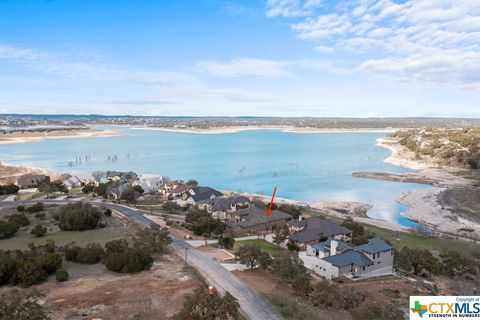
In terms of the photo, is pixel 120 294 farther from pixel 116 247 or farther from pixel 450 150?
pixel 450 150

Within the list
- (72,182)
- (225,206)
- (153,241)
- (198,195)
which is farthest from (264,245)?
(72,182)

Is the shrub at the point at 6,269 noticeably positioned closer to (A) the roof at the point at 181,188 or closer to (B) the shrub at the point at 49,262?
(B) the shrub at the point at 49,262

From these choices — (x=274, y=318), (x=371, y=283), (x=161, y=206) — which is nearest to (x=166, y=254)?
(x=274, y=318)

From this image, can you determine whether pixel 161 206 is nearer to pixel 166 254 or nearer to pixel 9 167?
pixel 166 254

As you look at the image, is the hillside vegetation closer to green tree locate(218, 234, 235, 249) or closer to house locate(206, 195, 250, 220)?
house locate(206, 195, 250, 220)

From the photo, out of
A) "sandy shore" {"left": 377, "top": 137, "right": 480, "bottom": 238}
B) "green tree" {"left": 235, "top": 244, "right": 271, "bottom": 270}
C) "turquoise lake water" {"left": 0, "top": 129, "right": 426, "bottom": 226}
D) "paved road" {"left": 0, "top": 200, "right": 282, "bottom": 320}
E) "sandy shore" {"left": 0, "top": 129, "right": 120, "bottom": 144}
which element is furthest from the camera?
"sandy shore" {"left": 0, "top": 129, "right": 120, "bottom": 144}

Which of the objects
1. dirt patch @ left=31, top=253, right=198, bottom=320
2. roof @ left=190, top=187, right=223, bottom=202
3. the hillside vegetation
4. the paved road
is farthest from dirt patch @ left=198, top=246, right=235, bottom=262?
the hillside vegetation
